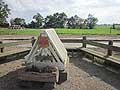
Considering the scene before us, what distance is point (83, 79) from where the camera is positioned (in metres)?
8.84

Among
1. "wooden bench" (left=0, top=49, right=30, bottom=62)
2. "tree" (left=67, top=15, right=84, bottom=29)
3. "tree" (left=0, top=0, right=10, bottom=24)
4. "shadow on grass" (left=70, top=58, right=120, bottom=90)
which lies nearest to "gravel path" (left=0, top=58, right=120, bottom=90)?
"shadow on grass" (left=70, top=58, right=120, bottom=90)

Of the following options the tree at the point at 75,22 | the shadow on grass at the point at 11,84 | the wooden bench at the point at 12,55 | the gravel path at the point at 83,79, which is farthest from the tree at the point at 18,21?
the shadow on grass at the point at 11,84

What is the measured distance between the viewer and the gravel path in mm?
7754

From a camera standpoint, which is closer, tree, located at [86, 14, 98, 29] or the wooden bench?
the wooden bench

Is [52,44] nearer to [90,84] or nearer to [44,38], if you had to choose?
[44,38]

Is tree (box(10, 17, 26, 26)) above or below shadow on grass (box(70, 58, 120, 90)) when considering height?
below

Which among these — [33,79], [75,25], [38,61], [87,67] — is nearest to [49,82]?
[33,79]

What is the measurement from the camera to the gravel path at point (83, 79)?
7.75 metres

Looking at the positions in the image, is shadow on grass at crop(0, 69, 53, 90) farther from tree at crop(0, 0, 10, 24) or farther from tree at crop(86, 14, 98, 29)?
tree at crop(86, 14, 98, 29)

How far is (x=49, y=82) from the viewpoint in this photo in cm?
741

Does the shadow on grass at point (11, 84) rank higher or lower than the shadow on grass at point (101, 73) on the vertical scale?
higher

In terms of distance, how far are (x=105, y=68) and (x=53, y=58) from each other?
3.48 meters

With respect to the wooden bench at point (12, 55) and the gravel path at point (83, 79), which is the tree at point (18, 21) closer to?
the wooden bench at point (12, 55)

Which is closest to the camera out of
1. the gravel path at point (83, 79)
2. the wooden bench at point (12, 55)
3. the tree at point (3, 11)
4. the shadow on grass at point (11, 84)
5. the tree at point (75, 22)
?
the shadow on grass at point (11, 84)
